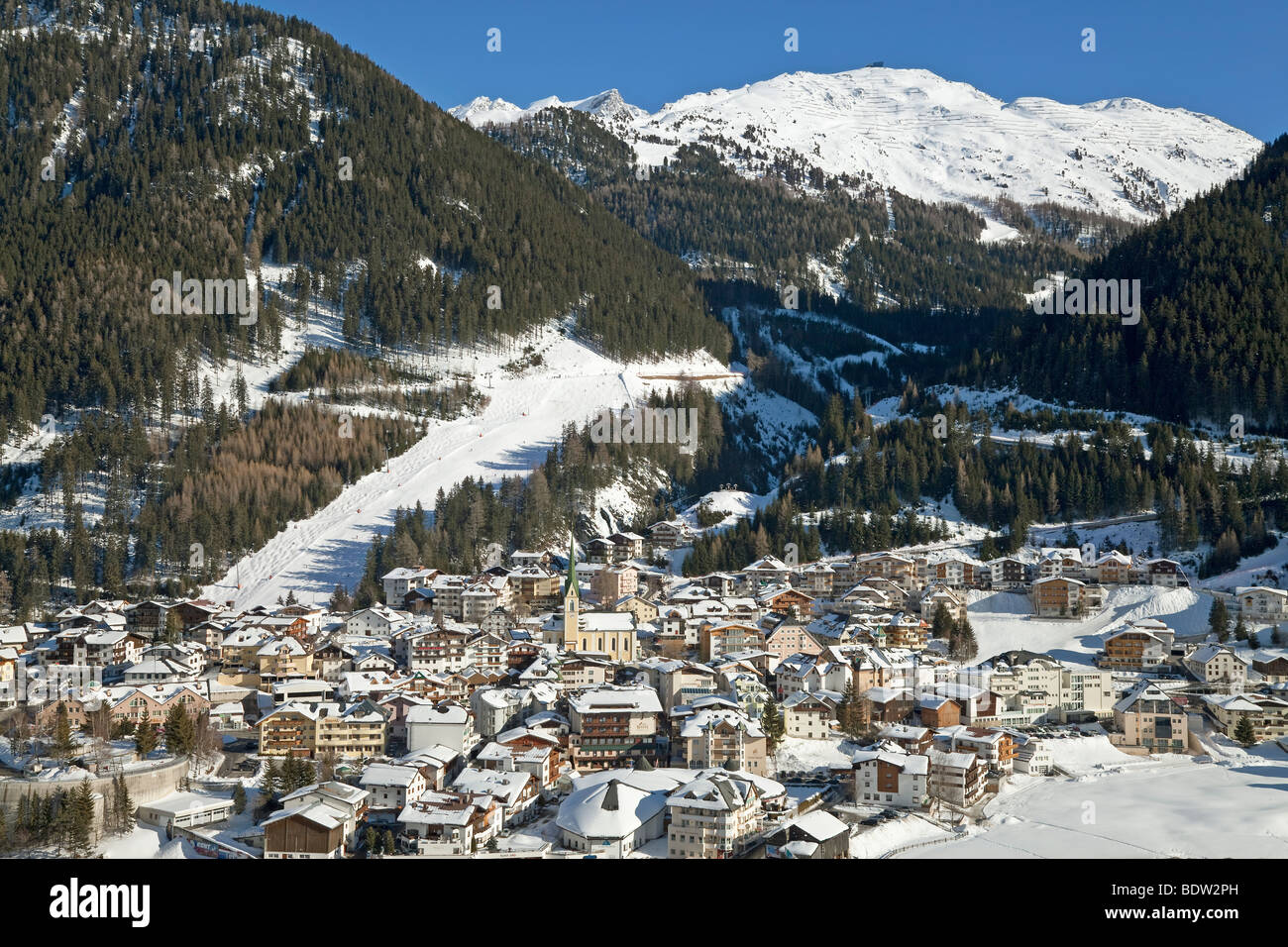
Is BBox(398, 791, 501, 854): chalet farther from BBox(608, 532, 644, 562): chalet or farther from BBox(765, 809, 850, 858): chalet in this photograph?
BBox(608, 532, 644, 562): chalet

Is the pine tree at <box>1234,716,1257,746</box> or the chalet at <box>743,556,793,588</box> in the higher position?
the chalet at <box>743,556,793,588</box>

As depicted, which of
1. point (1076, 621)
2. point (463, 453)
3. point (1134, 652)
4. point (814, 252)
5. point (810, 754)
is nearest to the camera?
point (810, 754)

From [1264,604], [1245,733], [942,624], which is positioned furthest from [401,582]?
[1264,604]

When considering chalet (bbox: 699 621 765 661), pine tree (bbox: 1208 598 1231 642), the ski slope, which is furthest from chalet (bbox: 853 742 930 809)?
the ski slope

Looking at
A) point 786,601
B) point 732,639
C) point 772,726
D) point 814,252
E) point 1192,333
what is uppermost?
point 814,252

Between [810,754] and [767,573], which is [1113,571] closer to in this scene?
[767,573]
